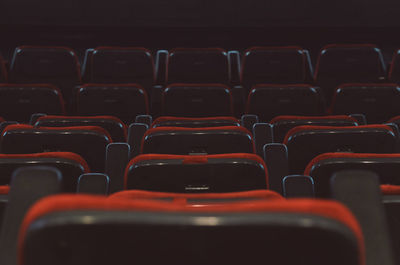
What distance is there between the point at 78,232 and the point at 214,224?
0.20 feet

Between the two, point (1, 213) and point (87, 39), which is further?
point (87, 39)

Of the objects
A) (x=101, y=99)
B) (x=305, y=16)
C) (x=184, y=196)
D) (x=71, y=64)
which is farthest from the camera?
(x=305, y=16)

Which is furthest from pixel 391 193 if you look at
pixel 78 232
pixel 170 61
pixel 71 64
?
pixel 71 64

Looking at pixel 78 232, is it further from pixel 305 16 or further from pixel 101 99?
pixel 305 16

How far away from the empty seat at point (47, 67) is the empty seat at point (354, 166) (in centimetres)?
99

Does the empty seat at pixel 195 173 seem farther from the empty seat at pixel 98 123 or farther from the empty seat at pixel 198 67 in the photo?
the empty seat at pixel 198 67

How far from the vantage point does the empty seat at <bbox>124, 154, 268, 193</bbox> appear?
450 millimetres

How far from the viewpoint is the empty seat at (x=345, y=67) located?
1.31m

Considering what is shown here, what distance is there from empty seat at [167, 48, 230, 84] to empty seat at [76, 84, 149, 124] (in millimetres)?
368

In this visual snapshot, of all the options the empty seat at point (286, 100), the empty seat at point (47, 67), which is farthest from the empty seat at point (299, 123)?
the empty seat at point (47, 67)

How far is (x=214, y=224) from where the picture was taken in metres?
0.19

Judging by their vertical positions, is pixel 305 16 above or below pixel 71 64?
above

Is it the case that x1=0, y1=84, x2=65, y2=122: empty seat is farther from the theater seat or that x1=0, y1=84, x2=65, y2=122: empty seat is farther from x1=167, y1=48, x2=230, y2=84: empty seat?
the theater seat

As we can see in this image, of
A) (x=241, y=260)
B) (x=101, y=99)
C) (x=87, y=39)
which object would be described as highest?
(x=87, y=39)
